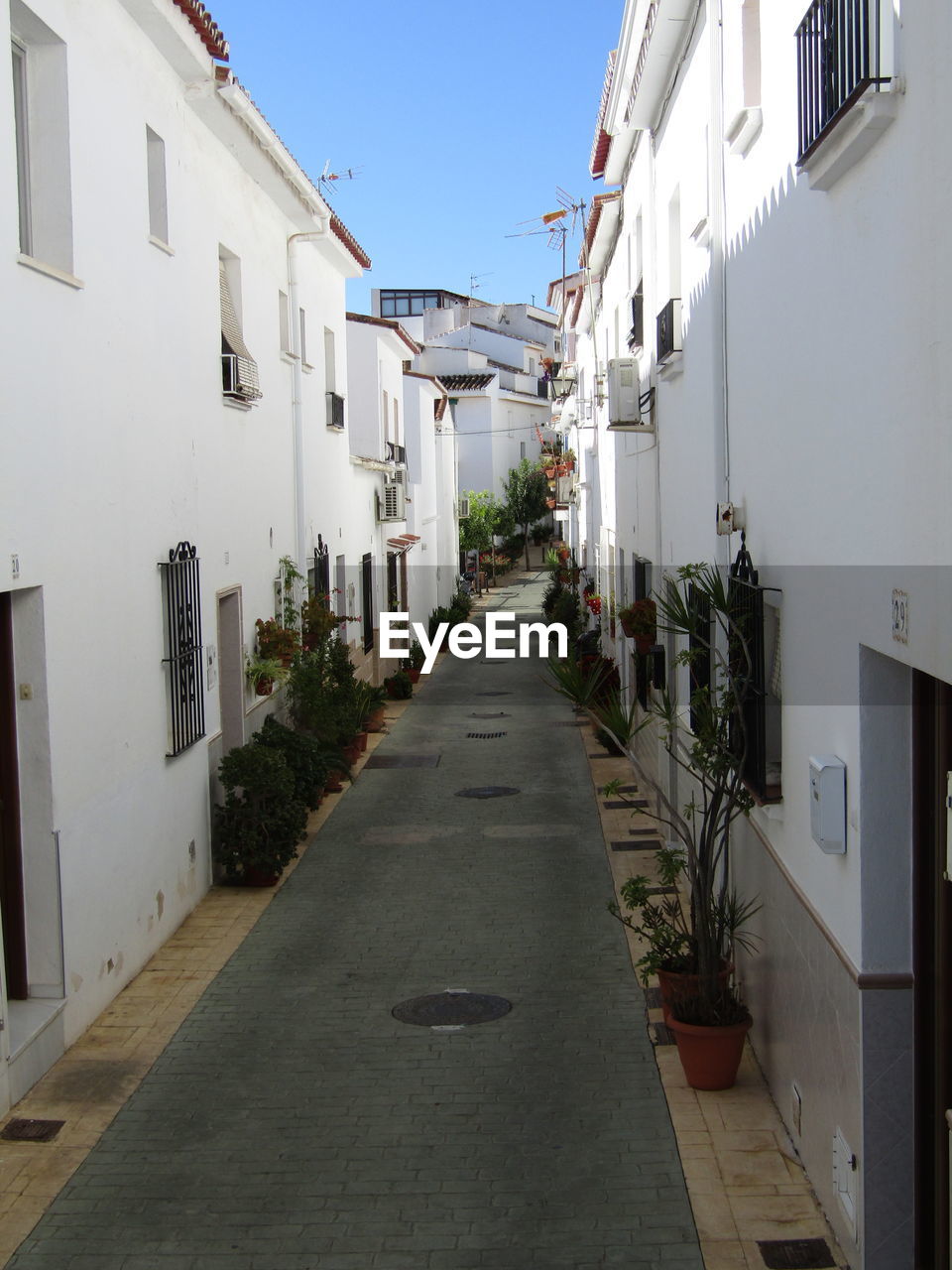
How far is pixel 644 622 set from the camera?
12.1 m

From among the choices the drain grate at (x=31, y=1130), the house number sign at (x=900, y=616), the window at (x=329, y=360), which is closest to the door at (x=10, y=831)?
the drain grate at (x=31, y=1130)

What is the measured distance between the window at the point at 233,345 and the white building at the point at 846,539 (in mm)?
5027

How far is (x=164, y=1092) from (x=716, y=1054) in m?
3.07

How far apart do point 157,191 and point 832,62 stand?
6.84 m

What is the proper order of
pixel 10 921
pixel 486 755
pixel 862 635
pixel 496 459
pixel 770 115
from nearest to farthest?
1. pixel 862 635
2. pixel 770 115
3. pixel 10 921
4. pixel 486 755
5. pixel 496 459

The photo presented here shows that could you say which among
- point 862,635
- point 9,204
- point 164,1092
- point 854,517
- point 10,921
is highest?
point 9,204

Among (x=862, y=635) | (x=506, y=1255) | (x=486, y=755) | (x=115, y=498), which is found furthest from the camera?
(x=486, y=755)

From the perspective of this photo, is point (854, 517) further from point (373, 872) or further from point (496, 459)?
point (496, 459)

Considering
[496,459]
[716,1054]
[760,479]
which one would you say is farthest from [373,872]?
[496,459]

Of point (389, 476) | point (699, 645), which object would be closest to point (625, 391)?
point (699, 645)

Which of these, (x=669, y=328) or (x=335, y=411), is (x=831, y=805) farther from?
(x=335, y=411)

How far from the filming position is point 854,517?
4895mm

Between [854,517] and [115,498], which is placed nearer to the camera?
[854,517]

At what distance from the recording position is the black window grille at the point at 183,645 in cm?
1006
